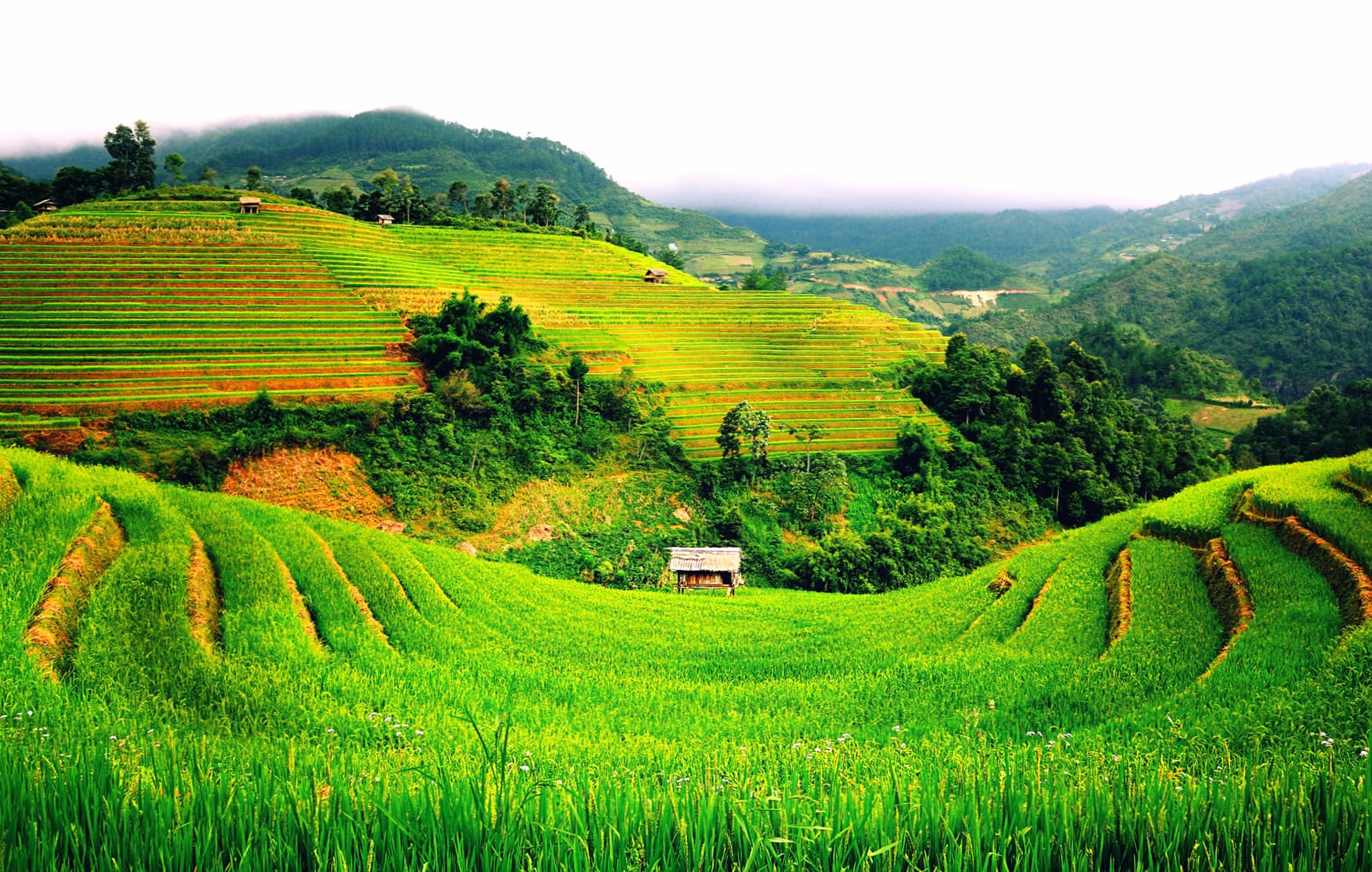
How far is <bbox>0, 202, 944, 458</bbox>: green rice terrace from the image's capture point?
3353cm

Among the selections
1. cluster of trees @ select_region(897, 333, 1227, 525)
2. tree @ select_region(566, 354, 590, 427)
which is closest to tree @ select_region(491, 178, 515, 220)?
tree @ select_region(566, 354, 590, 427)

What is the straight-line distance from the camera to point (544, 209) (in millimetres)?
78688

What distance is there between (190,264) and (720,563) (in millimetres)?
40628

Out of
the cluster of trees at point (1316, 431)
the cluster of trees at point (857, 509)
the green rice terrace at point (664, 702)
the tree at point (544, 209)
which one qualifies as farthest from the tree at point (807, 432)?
the tree at point (544, 209)

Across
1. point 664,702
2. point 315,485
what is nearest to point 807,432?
point 315,485

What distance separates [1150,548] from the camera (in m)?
15.9

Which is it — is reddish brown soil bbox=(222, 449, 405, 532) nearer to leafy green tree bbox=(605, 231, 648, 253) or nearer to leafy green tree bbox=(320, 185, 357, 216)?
leafy green tree bbox=(320, 185, 357, 216)

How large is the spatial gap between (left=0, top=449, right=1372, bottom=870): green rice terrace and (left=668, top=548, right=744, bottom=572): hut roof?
19.3ft

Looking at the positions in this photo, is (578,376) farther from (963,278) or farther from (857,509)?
(963,278)

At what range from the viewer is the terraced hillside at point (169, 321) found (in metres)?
31.5

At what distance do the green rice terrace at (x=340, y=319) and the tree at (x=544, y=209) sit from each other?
40.1 feet

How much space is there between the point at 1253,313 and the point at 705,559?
402ft

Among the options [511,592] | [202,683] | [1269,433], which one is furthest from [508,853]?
[1269,433]

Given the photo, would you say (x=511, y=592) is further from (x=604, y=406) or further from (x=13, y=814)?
(x=604, y=406)
